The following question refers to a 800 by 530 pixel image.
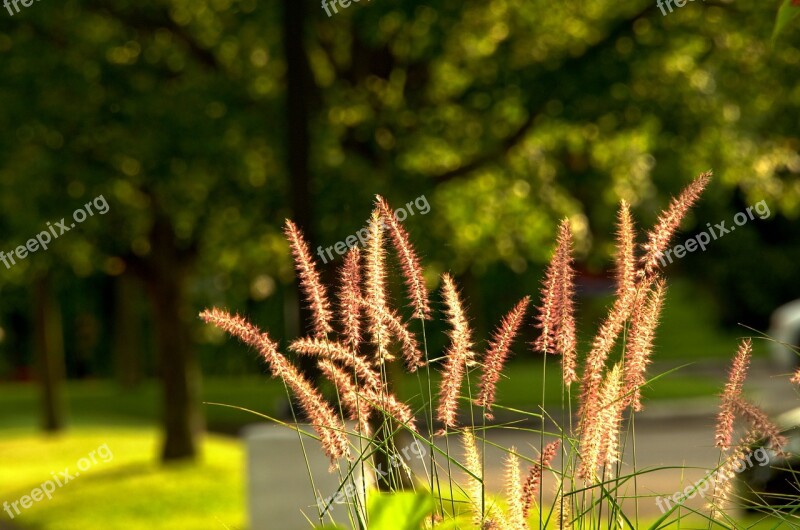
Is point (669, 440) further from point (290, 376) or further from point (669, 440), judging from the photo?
point (290, 376)

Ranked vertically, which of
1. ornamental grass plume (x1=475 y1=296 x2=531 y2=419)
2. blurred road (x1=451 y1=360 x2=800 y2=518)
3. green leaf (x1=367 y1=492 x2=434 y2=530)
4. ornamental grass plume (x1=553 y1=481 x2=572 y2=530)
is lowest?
blurred road (x1=451 y1=360 x2=800 y2=518)

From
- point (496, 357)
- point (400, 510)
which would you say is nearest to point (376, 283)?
point (496, 357)

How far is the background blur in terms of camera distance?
13688 millimetres

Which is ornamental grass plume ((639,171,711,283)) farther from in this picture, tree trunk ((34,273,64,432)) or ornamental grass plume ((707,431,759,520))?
tree trunk ((34,273,64,432))

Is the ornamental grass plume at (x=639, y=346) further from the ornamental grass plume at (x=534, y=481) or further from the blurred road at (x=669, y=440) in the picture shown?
the blurred road at (x=669, y=440)

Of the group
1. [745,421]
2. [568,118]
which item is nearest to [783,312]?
[568,118]

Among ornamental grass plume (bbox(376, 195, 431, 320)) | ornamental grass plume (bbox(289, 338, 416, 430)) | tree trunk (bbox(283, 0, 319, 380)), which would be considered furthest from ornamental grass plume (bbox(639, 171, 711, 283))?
tree trunk (bbox(283, 0, 319, 380))

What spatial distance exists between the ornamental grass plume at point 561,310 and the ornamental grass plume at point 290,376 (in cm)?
52

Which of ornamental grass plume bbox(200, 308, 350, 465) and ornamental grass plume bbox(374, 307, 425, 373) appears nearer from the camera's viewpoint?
ornamental grass plume bbox(200, 308, 350, 465)

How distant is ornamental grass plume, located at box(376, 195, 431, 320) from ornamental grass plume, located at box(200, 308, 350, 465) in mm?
304

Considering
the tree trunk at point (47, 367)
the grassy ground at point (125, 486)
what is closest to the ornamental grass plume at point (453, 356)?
the grassy ground at point (125, 486)

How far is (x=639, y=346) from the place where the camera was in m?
3.09

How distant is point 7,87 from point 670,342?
35169 mm

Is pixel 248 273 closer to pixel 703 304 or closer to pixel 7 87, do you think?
pixel 7 87
